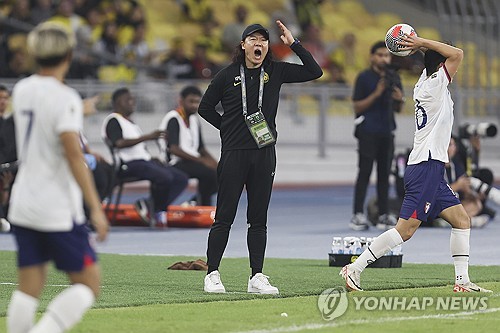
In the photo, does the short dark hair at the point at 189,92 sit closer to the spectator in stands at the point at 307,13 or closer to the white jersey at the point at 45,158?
the white jersey at the point at 45,158

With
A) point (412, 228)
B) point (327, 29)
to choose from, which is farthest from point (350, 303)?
point (327, 29)

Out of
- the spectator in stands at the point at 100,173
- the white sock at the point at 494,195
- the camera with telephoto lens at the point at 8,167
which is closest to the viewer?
the camera with telephoto lens at the point at 8,167

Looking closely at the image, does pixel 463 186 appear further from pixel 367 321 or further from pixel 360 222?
pixel 367 321

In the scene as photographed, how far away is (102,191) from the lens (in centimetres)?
1762

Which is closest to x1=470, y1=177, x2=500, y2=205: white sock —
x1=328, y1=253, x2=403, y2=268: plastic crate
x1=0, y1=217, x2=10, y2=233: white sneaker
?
x1=328, y1=253, x2=403, y2=268: plastic crate

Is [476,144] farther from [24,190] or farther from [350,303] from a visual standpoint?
[24,190]

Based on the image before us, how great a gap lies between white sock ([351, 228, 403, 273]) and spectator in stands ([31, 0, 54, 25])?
17.1 meters

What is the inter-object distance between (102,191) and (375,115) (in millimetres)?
3862

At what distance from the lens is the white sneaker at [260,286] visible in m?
10.3

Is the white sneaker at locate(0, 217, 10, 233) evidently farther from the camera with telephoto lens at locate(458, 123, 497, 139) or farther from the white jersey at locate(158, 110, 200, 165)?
the camera with telephoto lens at locate(458, 123, 497, 139)

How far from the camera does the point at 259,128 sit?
1055cm

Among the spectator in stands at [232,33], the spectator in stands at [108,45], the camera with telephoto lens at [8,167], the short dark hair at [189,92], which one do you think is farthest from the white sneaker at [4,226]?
the spectator in stands at [232,33]

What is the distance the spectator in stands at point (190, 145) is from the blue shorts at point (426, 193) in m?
8.13

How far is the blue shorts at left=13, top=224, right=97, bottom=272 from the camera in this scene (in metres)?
6.89
